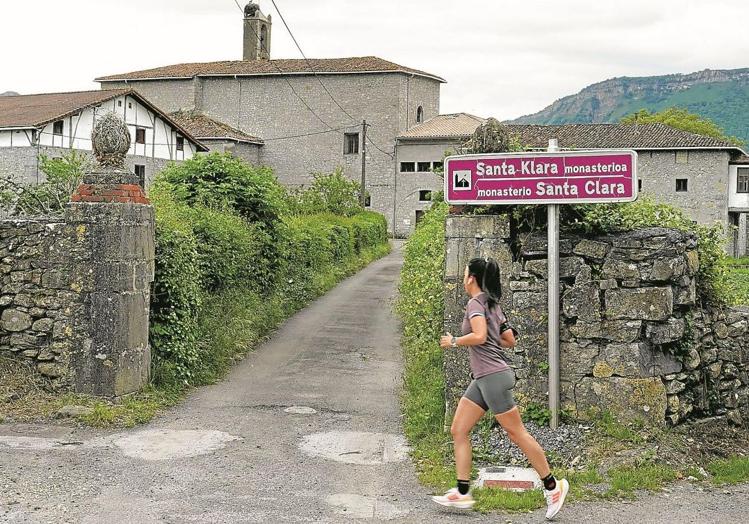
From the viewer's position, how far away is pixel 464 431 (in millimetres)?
6418

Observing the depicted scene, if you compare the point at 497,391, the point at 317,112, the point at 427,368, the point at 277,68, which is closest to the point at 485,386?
the point at 497,391

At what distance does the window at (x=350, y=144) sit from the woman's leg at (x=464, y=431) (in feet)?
165

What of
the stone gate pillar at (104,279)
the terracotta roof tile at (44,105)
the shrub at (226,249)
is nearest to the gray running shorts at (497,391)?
the stone gate pillar at (104,279)

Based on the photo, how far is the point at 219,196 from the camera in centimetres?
Answer: 1588

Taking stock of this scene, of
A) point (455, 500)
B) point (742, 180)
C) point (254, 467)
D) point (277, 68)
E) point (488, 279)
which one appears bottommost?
point (254, 467)

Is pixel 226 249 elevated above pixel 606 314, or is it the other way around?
pixel 226 249

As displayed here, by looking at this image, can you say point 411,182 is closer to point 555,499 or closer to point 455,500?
point 455,500

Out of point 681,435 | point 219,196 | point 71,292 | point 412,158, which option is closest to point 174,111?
point 412,158

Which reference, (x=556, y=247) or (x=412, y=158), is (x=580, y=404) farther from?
(x=412, y=158)

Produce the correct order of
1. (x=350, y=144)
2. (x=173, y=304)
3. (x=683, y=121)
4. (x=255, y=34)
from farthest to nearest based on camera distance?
(x=683, y=121), (x=255, y=34), (x=350, y=144), (x=173, y=304)

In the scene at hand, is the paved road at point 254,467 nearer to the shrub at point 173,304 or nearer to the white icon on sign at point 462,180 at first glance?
the shrub at point 173,304

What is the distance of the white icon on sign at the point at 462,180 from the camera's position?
814cm

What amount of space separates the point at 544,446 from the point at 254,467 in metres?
2.48

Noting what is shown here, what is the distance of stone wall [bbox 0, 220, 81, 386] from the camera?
9.84 meters
